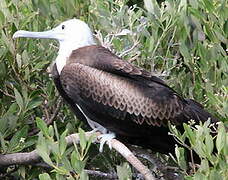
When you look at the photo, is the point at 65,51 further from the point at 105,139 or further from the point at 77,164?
the point at 77,164

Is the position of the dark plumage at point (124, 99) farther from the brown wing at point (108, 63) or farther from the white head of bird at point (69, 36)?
the white head of bird at point (69, 36)

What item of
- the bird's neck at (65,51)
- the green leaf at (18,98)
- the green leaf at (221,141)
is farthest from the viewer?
the bird's neck at (65,51)

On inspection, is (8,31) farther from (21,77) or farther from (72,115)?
(72,115)

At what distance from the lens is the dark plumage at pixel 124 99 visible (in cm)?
379

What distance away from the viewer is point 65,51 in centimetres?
417

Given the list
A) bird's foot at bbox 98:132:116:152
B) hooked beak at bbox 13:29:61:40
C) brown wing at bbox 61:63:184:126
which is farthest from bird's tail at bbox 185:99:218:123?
hooked beak at bbox 13:29:61:40

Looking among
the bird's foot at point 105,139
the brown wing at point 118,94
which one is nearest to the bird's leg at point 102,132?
the bird's foot at point 105,139

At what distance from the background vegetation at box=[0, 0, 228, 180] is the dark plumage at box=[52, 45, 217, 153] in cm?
11

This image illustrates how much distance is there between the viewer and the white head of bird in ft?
13.3

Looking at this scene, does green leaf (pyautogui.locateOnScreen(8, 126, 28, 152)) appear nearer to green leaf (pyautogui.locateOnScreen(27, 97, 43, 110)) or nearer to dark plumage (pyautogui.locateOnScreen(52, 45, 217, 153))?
green leaf (pyautogui.locateOnScreen(27, 97, 43, 110))

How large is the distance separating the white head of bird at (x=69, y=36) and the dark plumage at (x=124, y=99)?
0.18 metres

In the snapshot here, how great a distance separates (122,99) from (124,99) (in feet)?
0.04

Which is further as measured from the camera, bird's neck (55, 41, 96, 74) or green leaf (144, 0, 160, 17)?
bird's neck (55, 41, 96, 74)

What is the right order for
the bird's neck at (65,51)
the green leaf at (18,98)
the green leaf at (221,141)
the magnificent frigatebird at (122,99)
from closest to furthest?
the green leaf at (221,141)
the green leaf at (18,98)
the magnificent frigatebird at (122,99)
the bird's neck at (65,51)
